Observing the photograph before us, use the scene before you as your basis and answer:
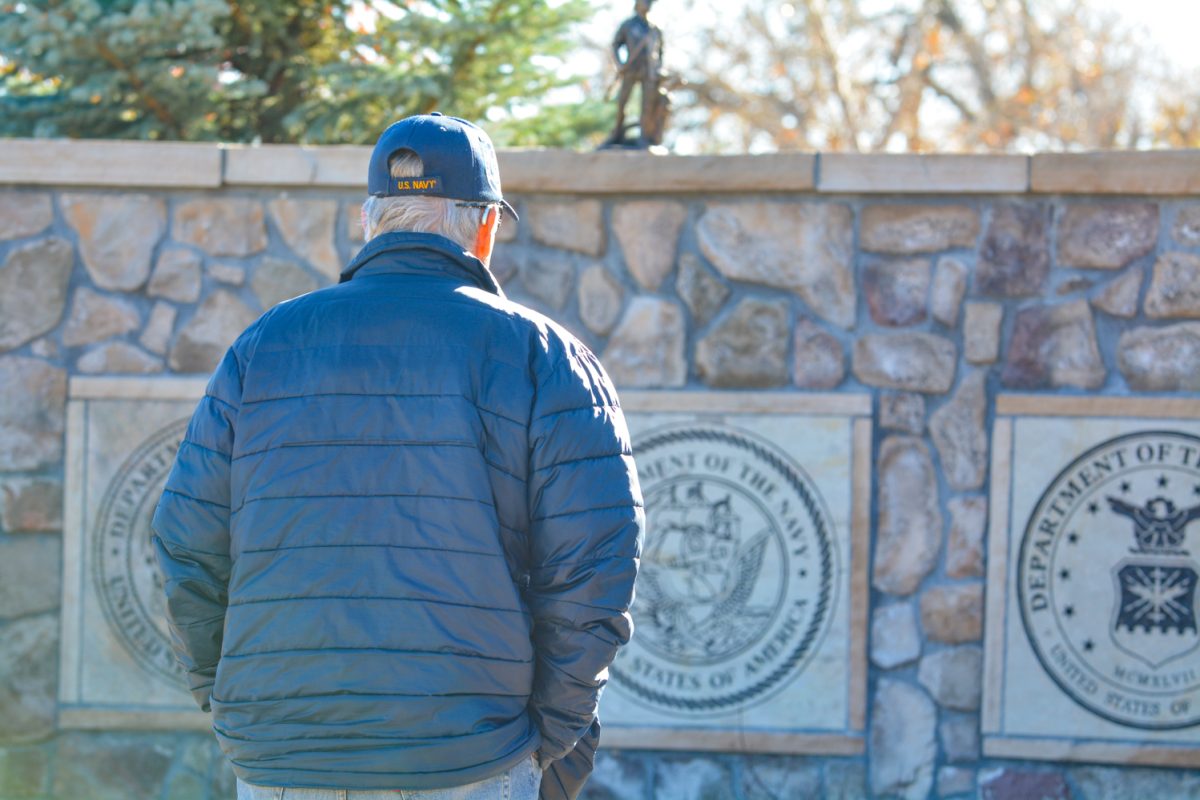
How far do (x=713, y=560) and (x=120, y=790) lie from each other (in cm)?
192

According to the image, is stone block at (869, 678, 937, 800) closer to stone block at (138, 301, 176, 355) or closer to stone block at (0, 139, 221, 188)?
stone block at (138, 301, 176, 355)

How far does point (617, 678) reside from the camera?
4.15 m

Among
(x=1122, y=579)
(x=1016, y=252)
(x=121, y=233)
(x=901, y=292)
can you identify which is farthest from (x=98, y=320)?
(x=1122, y=579)

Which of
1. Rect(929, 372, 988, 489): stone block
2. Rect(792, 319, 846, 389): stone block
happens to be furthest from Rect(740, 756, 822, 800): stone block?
Rect(792, 319, 846, 389): stone block

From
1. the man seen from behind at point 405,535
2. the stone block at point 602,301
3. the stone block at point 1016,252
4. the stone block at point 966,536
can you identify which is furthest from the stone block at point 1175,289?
the man seen from behind at point 405,535

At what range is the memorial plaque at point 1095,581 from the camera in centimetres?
400

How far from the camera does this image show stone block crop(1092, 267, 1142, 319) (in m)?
4.05

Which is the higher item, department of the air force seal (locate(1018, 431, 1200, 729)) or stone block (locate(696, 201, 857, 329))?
stone block (locate(696, 201, 857, 329))

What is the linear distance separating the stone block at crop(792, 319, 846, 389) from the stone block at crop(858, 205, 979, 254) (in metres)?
0.30

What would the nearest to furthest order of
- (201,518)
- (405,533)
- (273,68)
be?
(405,533), (201,518), (273,68)

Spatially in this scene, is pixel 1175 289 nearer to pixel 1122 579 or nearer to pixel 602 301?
pixel 1122 579

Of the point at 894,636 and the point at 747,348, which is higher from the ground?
the point at 747,348

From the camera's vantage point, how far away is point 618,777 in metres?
4.16

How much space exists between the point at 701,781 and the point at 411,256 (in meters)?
2.48
